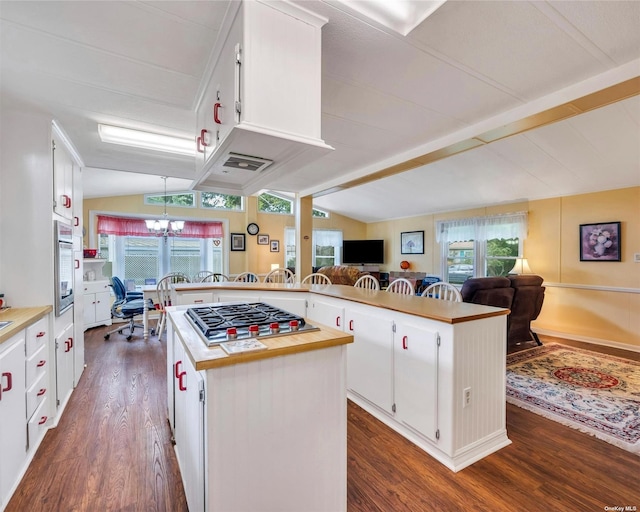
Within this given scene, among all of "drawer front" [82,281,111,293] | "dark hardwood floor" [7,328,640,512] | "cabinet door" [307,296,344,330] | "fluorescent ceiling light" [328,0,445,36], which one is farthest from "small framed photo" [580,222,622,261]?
"drawer front" [82,281,111,293]

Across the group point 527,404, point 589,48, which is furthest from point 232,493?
point 589,48

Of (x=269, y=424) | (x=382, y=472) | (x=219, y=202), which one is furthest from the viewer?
(x=219, y=202)

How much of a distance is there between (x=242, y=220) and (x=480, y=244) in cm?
504

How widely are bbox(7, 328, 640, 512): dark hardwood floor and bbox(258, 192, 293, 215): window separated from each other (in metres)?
5.51

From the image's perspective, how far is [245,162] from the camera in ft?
5.65

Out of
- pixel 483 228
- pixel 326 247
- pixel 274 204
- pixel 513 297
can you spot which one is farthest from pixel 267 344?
pixel 326 247

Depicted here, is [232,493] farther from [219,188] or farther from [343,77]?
[343,77]

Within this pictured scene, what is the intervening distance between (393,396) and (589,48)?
2.30m

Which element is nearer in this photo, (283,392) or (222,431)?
(222,431)

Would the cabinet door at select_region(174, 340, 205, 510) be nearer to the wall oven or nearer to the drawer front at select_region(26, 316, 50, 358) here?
the drawer front at select_region(26, 316, 50, 358)

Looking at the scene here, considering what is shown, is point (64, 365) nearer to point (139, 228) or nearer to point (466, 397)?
point (466, 397)

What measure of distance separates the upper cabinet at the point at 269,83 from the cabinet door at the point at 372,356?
50.5 inches

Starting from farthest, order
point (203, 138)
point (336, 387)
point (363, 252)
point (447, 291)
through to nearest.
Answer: point (363, 252), point (447, 291), point (203, 138), point (336, 387)

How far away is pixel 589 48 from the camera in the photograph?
1.61 m
